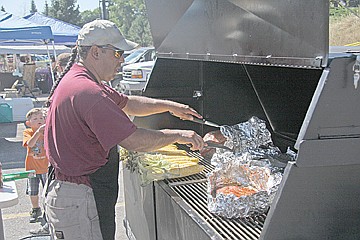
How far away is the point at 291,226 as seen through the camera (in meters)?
1.52

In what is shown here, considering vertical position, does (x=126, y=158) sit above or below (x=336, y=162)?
below

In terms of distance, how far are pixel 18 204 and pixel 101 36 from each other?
3.59 m

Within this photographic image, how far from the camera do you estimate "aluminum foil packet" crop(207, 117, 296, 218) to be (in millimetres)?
2051

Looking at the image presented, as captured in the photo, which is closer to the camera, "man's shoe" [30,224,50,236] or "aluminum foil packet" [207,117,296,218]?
"aluminum foil packet" [207,117,296,218]

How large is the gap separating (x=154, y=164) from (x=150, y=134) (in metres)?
0.51

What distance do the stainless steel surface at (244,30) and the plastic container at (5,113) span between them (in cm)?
895

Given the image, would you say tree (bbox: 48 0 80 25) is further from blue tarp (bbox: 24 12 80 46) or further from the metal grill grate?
the metal grill grate

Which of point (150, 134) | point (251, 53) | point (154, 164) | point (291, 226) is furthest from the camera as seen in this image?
point (154, 164)

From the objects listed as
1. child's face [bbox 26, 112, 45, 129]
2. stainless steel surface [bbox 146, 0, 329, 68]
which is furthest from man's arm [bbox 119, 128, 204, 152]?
child's face [bbox 26, 112, 45, 129]

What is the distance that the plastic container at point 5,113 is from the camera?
11.1 metres

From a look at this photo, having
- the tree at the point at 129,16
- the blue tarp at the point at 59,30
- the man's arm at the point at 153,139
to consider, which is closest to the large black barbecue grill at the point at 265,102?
the man's arm at the point at 153,139

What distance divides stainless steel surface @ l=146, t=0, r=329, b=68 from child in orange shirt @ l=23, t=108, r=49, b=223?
1893 millimetres

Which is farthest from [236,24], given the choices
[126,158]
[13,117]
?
[13,117]

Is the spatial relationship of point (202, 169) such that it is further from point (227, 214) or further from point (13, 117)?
point (13, 117)
